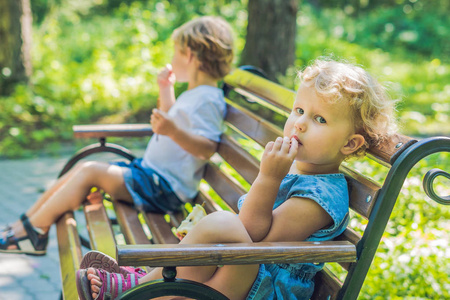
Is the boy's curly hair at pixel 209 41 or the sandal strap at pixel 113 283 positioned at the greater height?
the boy's curly hair at pixel 209 41

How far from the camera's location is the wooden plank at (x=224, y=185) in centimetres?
273

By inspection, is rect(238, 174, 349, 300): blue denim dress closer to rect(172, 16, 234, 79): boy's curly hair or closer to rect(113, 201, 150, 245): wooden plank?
rect(113, 201, 150, 245): wooden plank

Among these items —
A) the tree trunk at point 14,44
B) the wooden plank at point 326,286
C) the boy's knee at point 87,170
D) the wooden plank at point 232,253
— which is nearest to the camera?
the wooden plank at point 232,253

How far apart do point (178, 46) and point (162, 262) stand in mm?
1913

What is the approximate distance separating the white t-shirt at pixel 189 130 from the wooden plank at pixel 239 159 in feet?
0.29

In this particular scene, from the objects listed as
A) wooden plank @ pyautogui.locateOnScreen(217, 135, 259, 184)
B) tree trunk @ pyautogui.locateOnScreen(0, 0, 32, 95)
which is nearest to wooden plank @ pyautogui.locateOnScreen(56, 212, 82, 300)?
wooden plank @ pyautogui.locateOnScreen(217, 135, 259, 184)

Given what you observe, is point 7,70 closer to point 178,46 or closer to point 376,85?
point 178,46

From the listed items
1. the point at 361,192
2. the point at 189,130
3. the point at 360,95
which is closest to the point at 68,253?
the point at 189,130

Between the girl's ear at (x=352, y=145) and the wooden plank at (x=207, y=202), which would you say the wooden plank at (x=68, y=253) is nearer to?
the wooden plank at (x=207, y=202)

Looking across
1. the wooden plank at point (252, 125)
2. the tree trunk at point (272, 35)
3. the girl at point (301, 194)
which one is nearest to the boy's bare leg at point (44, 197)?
the wooden plank at point (252, 125)

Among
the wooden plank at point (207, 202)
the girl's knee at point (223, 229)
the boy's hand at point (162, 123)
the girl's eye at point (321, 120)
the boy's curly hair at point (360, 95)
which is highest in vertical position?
the boy's curly hair at point (360, 95)

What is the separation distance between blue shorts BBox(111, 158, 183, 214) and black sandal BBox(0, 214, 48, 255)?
0.53 m

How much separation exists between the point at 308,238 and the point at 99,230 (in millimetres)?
1203

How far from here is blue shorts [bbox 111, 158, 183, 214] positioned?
3.01 meters
